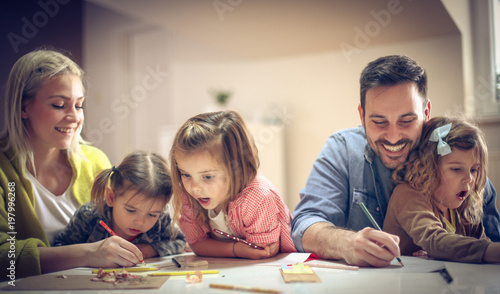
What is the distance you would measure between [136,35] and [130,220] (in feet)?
2.60

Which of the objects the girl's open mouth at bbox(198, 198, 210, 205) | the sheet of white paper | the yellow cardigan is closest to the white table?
the sheet of white paper

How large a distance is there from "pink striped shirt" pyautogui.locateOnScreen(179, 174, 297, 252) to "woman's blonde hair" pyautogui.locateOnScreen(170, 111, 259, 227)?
0.10ft

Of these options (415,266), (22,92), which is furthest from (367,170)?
(22,92)

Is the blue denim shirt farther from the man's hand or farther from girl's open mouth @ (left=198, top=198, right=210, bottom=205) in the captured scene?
girl's open mouth @ (left=198, top=198, right=210, bottom=205)

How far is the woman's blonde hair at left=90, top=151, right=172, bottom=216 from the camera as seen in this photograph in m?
1.27

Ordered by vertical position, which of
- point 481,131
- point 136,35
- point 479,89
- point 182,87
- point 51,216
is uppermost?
point 136,35

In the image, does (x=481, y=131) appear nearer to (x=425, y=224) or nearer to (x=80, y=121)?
(x=425, y=224)

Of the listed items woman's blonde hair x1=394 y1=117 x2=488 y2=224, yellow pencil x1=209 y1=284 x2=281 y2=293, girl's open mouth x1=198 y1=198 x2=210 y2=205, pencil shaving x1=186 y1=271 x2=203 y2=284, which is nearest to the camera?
yellow pencil x1=209 y1=284 x2=281 y2=293

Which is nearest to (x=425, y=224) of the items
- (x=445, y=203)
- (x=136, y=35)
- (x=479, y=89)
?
(x=445, y=203)

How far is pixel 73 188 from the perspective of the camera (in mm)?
1354

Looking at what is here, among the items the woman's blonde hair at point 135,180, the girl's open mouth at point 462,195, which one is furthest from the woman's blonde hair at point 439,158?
the woman's blonde hair at point 135,180

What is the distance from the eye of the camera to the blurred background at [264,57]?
3.72ft

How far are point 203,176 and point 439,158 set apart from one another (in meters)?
0.64

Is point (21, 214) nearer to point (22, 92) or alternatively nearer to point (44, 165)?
point (44, 165)
